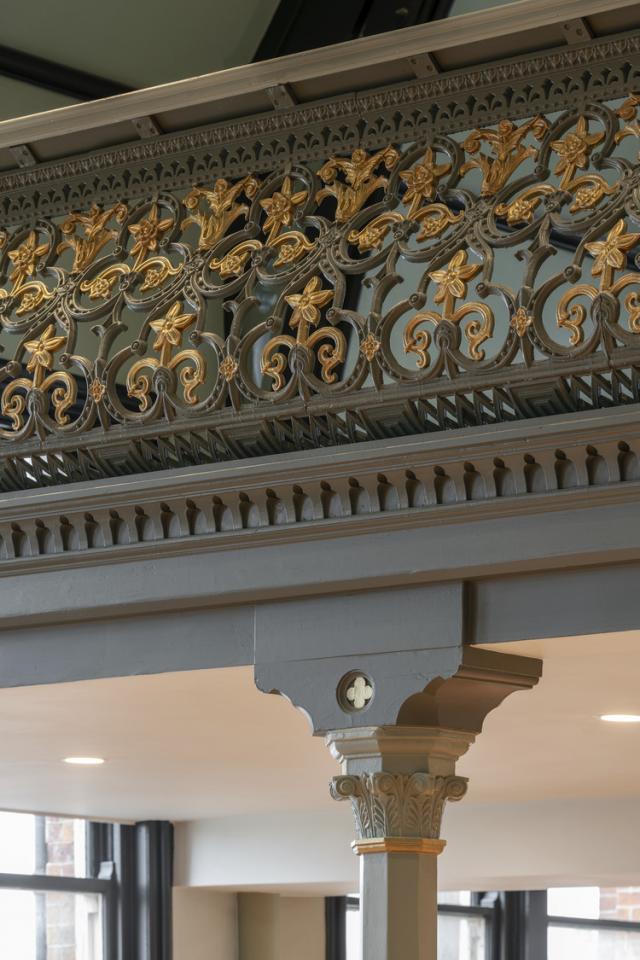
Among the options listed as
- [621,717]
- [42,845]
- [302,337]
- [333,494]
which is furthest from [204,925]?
[302,337]

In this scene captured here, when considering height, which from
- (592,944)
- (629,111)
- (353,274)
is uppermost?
(629,111)

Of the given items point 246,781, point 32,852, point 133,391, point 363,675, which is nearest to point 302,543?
point 363,675

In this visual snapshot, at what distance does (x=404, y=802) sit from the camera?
353 centimetres

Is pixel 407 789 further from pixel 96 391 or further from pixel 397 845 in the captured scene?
pixel 96 391

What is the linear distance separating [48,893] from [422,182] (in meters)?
6.43

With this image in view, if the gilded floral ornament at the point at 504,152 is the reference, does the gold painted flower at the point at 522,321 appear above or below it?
below

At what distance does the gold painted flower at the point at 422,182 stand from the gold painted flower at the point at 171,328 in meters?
0.62

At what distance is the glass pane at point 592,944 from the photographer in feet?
38.4

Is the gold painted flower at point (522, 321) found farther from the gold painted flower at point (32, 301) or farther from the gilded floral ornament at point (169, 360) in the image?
the gold painted flower at point (32, 301)

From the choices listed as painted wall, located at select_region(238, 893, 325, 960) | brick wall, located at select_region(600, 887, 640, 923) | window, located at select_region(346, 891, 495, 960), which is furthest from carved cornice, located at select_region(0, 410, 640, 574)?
brick wall, located at select_region(600, 887, 640, 923)

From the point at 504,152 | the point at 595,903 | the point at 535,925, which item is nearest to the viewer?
the point at 504,152

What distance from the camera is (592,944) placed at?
39.4 ft

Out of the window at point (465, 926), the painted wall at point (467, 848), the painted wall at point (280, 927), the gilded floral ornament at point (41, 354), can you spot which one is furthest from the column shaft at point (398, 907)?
the window at point (465, 926)

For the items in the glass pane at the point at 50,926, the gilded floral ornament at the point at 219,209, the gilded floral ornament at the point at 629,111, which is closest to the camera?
the gilded floral ornament at the point at 629,111
